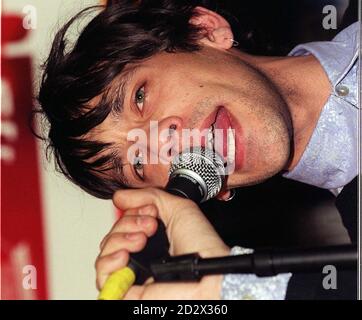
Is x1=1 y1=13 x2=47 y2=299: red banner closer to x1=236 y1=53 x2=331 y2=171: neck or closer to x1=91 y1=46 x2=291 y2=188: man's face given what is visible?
x1=91 y1=46 x2=291 y2=188: man's face

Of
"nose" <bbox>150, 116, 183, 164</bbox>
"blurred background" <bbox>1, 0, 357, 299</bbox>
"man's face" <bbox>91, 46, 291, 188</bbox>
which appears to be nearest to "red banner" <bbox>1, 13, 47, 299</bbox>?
"blurred background" <bbox>1, 0, 357, 299</bbox>

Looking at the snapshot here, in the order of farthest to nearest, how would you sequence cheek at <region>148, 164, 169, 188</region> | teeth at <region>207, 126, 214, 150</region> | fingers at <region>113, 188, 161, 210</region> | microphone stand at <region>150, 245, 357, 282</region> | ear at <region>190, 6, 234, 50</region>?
ear at <region>190, 6, 234, 50</region>, cheek at <region>148, 164, 169, 188</region>, teeth at <region>207, 126, 214, 150</region>, fingers at <region>113, 188, 161, 210</region>, microphone stand at <region>150, 245, 357, 282</region>

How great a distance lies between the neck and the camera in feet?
3.72

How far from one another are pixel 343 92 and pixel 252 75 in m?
0.18

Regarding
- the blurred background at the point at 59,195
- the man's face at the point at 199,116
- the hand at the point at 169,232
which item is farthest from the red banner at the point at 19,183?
the hand at the point at 169,232

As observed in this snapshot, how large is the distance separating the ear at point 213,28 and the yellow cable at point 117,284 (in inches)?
24.8

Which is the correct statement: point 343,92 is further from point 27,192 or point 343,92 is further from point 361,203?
point 27,192

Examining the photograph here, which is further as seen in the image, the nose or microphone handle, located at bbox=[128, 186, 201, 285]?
the nose

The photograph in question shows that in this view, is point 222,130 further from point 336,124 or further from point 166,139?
point 336,124

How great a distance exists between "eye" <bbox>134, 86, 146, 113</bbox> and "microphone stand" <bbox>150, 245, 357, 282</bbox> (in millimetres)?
453

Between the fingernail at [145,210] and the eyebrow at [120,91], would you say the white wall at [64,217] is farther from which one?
the fingernail at [145,210]

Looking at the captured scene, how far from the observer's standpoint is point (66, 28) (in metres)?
1.18
